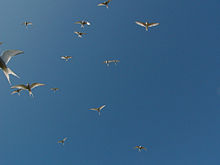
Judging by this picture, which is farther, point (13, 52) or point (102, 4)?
point (102, 4)

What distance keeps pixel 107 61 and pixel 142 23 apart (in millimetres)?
13670

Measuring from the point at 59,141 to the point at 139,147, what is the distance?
19217 millimetres

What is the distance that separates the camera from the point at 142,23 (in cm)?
3994

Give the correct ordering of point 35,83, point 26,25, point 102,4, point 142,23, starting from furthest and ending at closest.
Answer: point 26,25 < point 102,4 < point 142,23 < point 35,83

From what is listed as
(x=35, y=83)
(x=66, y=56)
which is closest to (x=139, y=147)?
(x=66, y=56)

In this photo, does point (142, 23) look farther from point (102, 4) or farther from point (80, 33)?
point (80, 33)

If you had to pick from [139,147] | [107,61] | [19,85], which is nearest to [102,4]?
[107,61]

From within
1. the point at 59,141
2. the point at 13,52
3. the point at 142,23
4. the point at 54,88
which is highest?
the point at 142,23

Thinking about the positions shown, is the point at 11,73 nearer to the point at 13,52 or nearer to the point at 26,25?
the point at 13,52

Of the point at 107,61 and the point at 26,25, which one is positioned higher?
the point at 26,25

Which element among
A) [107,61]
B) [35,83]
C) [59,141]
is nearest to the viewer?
[35,83]

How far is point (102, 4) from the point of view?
143 feet

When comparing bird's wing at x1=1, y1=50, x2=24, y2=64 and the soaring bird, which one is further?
bird's wing at x1=1, y1=50, x2=24, y2=64

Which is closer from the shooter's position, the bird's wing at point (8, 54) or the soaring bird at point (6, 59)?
the soaring bird at point (6, 59)
